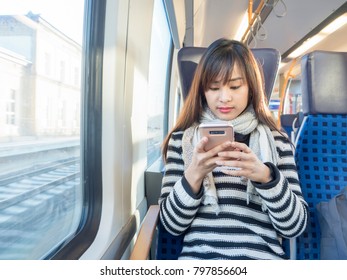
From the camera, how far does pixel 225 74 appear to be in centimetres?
95

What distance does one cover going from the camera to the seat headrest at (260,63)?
130 centimetres

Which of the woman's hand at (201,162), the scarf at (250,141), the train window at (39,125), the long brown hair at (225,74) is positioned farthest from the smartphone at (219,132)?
the train window at (39,125)

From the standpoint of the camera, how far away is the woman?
2.76 ft

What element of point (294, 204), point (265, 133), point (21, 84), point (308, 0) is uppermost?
point (308, 0)

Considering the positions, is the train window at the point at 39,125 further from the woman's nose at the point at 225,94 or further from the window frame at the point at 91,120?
the woman's nose at the point at 225,94

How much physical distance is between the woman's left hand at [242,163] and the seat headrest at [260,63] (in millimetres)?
572

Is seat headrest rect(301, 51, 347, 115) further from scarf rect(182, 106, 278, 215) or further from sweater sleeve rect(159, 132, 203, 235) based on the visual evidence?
sweater sleeve rect(159, 132, 203, 235)

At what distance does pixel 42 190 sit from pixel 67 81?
14.7 inches

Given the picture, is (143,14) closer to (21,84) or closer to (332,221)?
(21,84)

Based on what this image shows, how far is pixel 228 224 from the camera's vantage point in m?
0.92

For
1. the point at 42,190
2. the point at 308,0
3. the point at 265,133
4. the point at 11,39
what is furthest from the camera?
the point at 308,0

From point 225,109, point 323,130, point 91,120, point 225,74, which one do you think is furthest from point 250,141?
point 91,120

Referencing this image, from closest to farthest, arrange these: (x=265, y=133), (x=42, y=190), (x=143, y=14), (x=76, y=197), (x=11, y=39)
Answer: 1. (x=11, y=39)
2. (x=42, y=190)
3. (x=265, y=133)
4. (x=76, y=197)
5. (x=143, y=14)

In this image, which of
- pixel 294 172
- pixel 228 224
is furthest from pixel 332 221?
pixel 228 224
